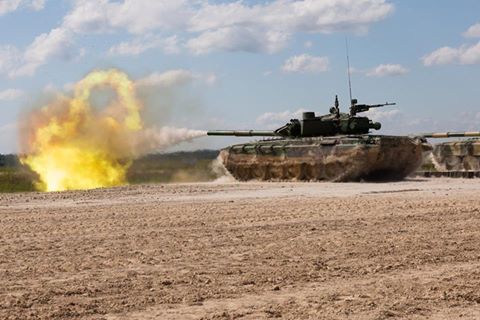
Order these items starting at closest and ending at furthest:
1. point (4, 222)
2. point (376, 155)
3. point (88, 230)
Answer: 1. point (88, 230)
2. point (4, 222)
3. point (376, 155)

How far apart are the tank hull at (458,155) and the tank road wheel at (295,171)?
360 inches

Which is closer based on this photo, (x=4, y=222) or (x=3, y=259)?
(x=3, y=259)

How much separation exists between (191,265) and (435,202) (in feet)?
32.7

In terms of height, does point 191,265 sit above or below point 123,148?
below

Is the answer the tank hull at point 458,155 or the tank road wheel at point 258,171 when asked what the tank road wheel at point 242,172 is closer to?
the tank road wheel at point 258,171

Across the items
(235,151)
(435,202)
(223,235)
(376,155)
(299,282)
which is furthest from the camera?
(235,151)

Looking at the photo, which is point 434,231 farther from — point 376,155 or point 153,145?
point 153,145

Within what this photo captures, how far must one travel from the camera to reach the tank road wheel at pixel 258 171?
32.8m

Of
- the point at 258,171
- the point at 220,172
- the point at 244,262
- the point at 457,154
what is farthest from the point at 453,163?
the point at 244,262

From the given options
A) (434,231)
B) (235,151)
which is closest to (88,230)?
(434,231)

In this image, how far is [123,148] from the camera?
112 ft

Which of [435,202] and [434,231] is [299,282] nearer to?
[434,231]

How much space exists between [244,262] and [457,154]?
2972cm

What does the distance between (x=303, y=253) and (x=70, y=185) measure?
82.0 feet
